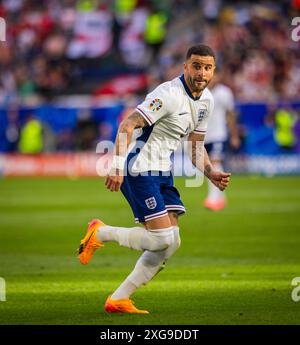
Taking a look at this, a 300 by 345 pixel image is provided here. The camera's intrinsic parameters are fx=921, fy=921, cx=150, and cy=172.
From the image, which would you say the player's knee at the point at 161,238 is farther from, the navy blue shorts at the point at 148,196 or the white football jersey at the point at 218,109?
the white football jersey at the point at 218,109

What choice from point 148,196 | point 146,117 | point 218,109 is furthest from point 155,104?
point 218,109

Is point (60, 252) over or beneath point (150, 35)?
beneath

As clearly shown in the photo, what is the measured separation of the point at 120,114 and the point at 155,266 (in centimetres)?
2023

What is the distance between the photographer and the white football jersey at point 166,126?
8312 mm

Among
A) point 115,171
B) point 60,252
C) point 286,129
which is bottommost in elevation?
point 115,171

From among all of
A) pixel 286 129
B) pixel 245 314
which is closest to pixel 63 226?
pixel 245 314

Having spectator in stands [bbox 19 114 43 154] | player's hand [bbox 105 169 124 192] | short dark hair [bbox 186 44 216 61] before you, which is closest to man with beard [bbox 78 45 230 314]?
short dark hair [bbox 186 44 216 61]

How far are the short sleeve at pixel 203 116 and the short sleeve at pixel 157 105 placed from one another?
1.53ft

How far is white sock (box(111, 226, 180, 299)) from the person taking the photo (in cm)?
838

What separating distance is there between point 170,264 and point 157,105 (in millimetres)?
4406


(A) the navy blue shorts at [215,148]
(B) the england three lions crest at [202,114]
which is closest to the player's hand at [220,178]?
(B) the england three lions crest at [202,114]

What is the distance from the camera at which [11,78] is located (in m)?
33.3

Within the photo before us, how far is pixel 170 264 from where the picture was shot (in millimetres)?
12227
